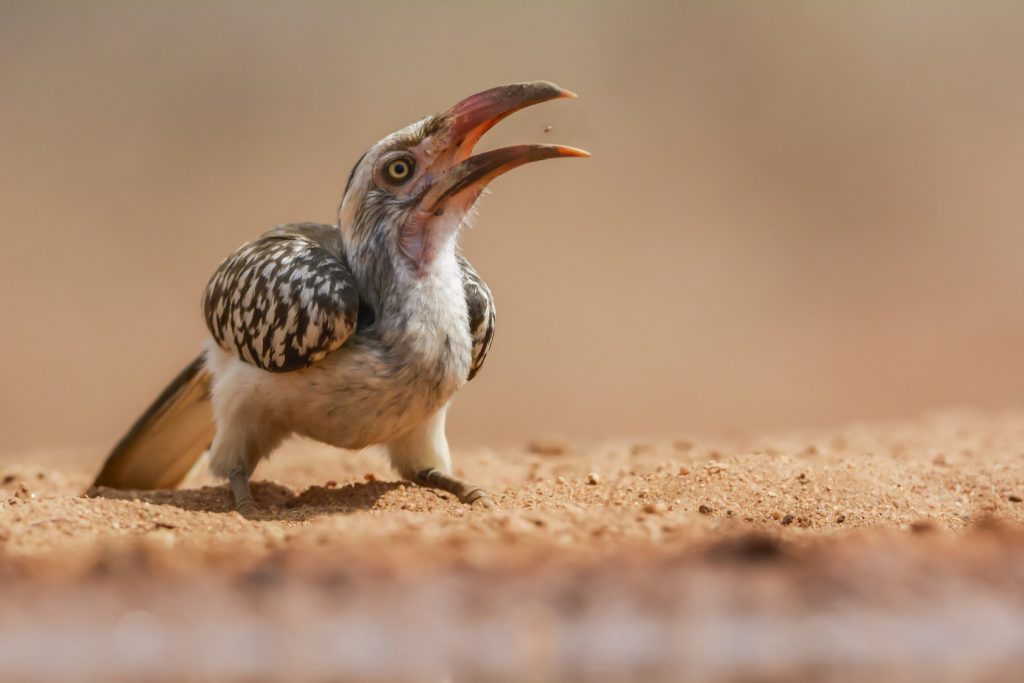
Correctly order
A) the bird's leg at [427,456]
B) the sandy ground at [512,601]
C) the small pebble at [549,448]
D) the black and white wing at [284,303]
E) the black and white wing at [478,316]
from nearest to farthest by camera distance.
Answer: the sandy ground at [512,601], the black and white wing at [284,303], the black and white wing at [478,316], the bird's leg at [427,456], the small pebble at [549,448]

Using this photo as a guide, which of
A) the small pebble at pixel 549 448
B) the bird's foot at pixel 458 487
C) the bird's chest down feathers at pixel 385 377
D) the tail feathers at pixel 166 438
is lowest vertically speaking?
the tail feathers at pixel 166 438

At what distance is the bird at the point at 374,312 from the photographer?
5617 mm

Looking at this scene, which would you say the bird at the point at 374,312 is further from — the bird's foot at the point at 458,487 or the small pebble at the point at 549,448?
→ the small pebble at the point at 549,448

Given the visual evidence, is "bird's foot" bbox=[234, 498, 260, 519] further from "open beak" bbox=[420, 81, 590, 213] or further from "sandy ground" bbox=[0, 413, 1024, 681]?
"open beak" bbox=[420, 81, 590, 213]

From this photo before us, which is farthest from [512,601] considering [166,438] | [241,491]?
[166,438]

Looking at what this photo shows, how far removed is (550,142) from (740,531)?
96.3 inches

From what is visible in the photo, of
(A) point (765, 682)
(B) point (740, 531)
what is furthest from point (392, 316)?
(A) point (765, 682)

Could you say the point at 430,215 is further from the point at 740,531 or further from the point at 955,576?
the point at 955,576

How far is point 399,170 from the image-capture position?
5.95m

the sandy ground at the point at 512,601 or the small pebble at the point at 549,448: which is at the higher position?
the sandy ground at the point at 512,601

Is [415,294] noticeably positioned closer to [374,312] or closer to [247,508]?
[374,312]

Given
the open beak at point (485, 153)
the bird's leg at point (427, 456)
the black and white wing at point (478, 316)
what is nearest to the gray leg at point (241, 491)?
the bird's leg at point (427, 456)

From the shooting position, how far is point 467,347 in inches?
230

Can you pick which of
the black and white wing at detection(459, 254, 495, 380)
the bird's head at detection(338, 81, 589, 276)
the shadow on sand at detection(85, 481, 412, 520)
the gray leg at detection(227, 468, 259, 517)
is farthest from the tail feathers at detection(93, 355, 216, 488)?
the black and white wing at detection(459, 254, 495, 380)
